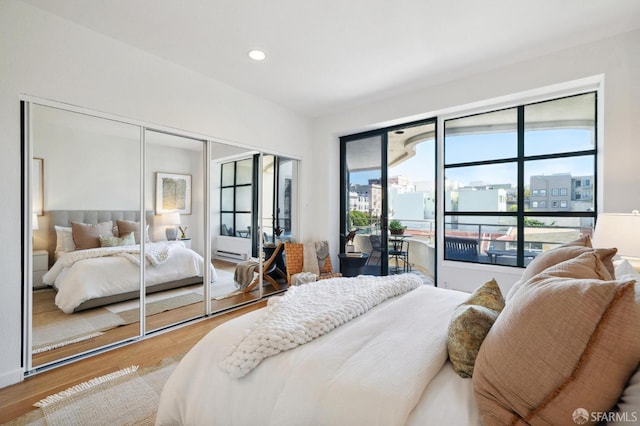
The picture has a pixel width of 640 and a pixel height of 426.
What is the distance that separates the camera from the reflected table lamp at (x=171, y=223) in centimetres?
299

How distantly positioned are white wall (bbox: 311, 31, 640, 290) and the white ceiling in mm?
135

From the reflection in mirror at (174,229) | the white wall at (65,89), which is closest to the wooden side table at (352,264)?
the reflection in mirror at (174,229)

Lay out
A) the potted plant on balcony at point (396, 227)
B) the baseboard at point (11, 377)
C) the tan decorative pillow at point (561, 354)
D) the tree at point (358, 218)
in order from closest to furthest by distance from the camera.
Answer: the tan decorative pillow at point (561, 354), the baseboard at point (11, 377), the potted plant on balcony at point (396, 227), the tree at point (358, 218)

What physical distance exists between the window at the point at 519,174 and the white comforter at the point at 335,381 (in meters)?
2.20

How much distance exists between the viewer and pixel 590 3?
2.12 metres

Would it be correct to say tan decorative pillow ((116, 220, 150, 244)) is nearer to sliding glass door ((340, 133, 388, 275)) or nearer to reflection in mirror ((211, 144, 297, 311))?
reflection in mirror ((211, 144, 297, 311))

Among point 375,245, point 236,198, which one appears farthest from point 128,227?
point 375,245

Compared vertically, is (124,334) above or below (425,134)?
below

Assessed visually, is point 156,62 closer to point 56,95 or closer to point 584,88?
point 56,95

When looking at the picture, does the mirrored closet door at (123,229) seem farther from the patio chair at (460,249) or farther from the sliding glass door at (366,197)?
the patio chair at (460,249)

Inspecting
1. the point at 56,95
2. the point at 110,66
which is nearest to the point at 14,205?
the point at 56,95

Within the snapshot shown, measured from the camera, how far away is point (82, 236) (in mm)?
2457

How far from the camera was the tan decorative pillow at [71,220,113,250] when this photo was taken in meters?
2.42

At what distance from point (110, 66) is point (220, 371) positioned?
8.84ft
